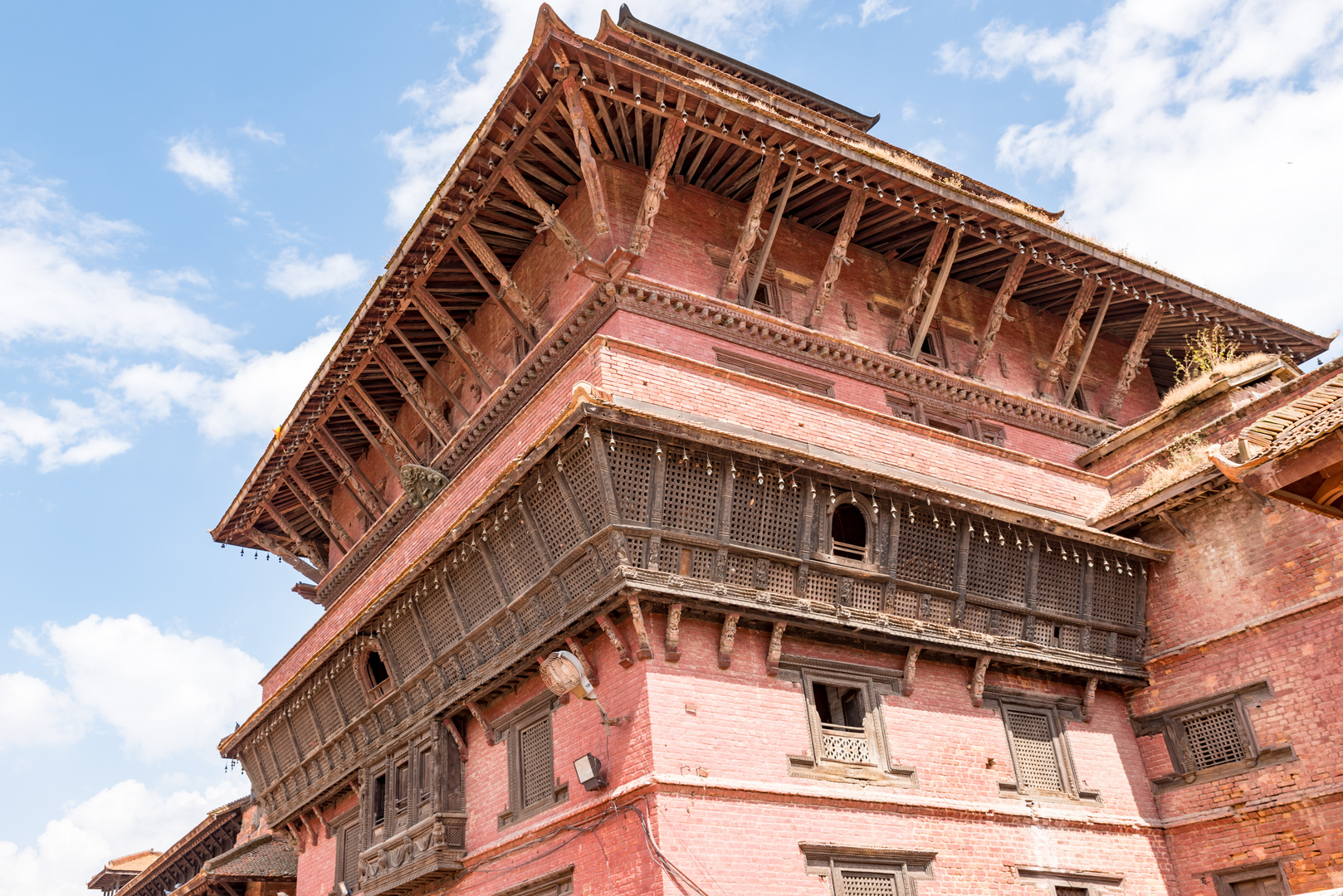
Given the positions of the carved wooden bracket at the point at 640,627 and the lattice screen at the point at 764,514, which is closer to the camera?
the carved wooden bracket at the point at 640,627

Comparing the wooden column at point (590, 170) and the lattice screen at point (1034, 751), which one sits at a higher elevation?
the wooden column at point (590, 170)

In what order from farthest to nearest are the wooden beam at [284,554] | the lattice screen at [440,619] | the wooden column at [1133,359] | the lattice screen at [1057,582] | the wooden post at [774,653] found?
the wooden beam at [284,554], the wooden column at [1133,359], the lattice screen at [1057,582], the lattice screen at [440,619], the wooden post at [774,653]

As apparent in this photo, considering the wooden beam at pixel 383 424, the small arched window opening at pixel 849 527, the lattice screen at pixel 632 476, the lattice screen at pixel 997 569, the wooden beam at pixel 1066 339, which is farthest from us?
the wooden beam at pixel 383 424

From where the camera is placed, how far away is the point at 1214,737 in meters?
13.3

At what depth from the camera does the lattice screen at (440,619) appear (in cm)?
1319

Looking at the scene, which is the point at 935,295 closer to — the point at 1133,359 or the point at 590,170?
the point at 1133,359

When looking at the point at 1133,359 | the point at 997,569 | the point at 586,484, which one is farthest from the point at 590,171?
the point at 1133,359

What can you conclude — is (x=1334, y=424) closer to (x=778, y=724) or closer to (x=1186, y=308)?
(x=778, y=724)

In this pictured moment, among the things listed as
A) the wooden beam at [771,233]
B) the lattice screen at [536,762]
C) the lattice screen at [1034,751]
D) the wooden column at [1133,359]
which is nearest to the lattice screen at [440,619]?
the lattice screen at [536,762]

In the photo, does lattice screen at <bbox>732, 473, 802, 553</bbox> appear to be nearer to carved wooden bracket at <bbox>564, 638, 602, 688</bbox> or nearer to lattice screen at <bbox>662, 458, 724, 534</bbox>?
lattice screen at <bbox>662, 458, 724, 534</bbox>

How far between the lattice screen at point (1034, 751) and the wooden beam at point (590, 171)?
26.6 ft

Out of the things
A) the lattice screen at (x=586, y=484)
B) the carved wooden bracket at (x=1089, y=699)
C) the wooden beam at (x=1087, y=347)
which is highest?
the wooden beam at (x=1087, y=347)

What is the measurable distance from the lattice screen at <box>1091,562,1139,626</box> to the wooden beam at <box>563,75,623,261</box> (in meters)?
7.95

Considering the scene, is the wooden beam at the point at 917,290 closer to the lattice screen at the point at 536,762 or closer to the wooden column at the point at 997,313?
the wooden column at the point at 997,313
